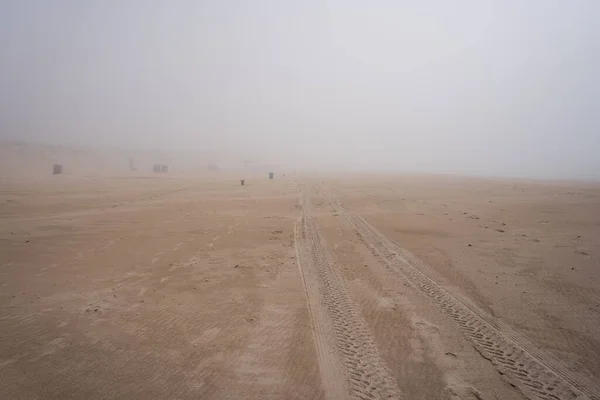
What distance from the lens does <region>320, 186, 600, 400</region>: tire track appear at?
3273 millimetres

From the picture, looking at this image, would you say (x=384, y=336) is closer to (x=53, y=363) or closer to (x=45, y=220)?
(x=53, y=363)

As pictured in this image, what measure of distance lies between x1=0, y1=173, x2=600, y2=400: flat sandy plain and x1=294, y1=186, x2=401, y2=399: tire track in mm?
24

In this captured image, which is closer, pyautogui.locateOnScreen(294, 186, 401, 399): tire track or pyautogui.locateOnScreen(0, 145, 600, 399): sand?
pyautogui.locateOnScreen(294, 186, 401, 399): tire track

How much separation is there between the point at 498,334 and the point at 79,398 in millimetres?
5603

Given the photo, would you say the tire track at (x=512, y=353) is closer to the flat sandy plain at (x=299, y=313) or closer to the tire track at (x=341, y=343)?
the flat sandy plain at (x=299, y=313)

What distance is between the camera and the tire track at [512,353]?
3.27 meters

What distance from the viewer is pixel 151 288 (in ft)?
19.8

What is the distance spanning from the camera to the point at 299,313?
4.99m

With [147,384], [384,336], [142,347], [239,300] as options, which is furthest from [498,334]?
[142,347]

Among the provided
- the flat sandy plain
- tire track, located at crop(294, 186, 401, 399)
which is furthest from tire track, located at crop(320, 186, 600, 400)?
tire track, located at crop(294, 186, 401, 399)

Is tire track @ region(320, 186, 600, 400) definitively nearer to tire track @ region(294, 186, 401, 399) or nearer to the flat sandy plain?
the flat sandy plain

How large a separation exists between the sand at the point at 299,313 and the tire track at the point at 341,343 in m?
0.02

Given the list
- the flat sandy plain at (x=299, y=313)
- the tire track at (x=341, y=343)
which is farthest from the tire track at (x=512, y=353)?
the tire track at (x=341, y=343)

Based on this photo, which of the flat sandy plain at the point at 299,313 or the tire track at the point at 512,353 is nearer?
the tire track at the point at 512,353
